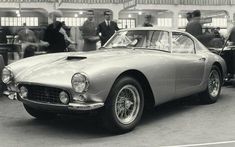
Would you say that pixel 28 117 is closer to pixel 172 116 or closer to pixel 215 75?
pixel 172 116

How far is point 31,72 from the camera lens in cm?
500

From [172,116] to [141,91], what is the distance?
1.04 m

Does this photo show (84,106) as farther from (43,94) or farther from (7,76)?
(7,76)

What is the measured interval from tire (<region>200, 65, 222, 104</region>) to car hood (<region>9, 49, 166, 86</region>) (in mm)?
1695

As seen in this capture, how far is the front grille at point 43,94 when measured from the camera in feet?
15.0

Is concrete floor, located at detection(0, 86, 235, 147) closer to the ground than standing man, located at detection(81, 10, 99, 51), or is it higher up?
closer to the ground

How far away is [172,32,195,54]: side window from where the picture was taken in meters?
6.06

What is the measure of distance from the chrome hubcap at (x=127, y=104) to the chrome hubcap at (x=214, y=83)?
219cm

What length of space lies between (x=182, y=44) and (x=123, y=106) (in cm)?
193

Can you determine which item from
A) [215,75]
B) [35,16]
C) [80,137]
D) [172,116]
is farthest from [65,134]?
[35,16]

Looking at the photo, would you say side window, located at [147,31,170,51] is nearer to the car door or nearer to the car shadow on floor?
the car door

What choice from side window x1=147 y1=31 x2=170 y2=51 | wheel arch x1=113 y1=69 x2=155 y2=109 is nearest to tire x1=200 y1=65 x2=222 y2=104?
side window x1=147 y1=31 x2=170 y2=51

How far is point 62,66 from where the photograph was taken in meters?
4.93

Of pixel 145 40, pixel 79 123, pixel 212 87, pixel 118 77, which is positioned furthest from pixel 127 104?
pixel 212 87
